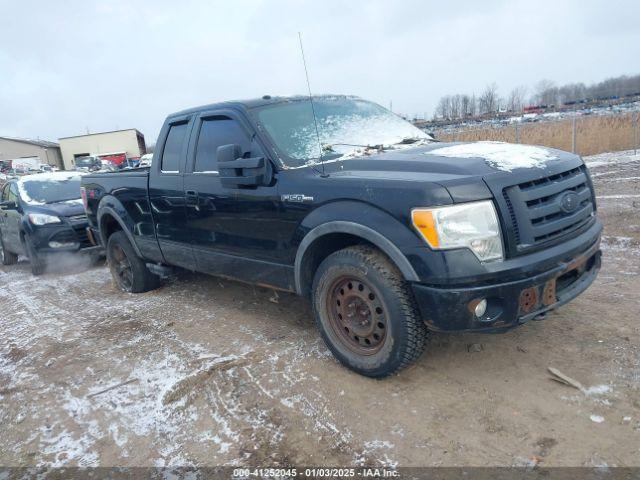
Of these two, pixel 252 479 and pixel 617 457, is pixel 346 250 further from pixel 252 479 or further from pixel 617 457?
pixel 617 457

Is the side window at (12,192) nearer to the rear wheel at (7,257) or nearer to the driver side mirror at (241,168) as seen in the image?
the rear wheel at (7,257)

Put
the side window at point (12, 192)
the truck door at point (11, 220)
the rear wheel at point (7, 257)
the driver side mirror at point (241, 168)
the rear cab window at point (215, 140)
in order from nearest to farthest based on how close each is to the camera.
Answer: the driver side mirror at point (241, 168), the rear cab window at point (215, 140), the truck door at point (11, 220), the side window at point (12, 192), the rear wheel at point (7, 257)

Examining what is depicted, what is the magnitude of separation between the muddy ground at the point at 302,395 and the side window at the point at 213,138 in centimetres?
153

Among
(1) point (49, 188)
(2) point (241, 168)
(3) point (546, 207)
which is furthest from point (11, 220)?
(3) point (546, 207)

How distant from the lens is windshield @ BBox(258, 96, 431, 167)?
147 inches

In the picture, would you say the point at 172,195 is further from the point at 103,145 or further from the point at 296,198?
the point at 103,145

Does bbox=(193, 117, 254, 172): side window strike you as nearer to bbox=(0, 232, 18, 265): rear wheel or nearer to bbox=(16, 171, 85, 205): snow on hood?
bbox=(16, 171, 85, 205): snow on hood

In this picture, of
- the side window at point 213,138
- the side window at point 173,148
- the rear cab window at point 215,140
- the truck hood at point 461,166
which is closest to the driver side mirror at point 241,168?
the rear cab window at point 215,140

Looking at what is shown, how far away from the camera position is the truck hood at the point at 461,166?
2.72 m

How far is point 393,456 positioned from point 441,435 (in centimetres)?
32

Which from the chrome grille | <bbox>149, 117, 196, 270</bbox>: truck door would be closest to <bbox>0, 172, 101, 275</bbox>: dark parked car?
<bbox>149, 117, 196, 270</bbox>: truck door

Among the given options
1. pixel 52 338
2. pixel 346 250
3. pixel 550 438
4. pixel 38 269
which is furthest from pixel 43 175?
pixel 550 438

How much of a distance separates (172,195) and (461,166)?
2885 millimetres

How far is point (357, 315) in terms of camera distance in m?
3.23
